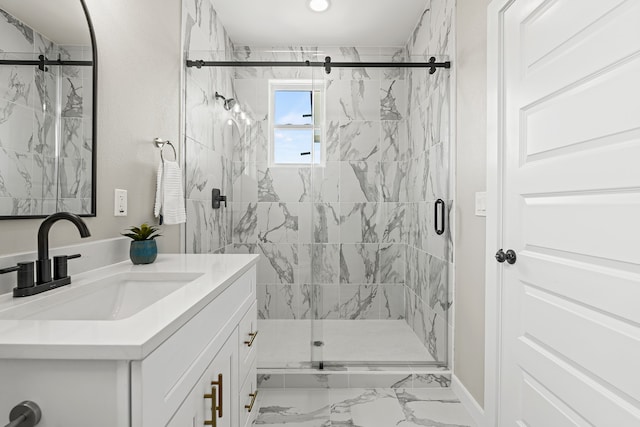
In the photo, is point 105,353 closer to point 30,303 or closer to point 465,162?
point 30,303

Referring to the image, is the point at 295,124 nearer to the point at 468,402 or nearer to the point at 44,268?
the point at 44,268

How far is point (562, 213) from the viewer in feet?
3.90

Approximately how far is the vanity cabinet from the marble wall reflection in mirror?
549mm

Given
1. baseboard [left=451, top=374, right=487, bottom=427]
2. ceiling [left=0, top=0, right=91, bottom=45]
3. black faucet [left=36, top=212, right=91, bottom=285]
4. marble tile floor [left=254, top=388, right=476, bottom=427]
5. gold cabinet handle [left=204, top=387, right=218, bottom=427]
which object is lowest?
marble tile floor [left=254, top=388, right=476, bottom=427]

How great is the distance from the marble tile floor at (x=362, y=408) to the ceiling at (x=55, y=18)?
6.16 feet

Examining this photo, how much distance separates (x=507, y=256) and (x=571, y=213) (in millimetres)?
415

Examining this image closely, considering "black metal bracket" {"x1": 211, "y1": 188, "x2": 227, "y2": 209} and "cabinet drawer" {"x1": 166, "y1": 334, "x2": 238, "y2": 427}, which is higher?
"black metal bracket" {"x1": 211, "y1": 188, "x2": 227, "y2": 209}

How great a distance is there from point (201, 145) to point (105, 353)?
199 cm

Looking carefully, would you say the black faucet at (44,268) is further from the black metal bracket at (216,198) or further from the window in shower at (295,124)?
the window in shower at (295,124)

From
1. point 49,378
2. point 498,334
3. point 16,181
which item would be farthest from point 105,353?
point 498,334

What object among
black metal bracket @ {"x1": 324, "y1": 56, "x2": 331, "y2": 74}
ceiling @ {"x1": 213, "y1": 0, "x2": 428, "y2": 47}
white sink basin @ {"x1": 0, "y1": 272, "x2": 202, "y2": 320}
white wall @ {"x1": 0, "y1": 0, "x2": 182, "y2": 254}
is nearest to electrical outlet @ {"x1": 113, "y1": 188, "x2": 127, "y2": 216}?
white wall @ {"x1": 0, "y1": 0, "x2": 182, "y2": 254}

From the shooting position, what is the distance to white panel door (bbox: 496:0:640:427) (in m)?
0.94

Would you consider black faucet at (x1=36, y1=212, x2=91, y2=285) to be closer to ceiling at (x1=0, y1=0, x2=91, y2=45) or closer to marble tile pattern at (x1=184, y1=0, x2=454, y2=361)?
ceiling at (x1=0, y1=0, x2=91, y2=45)

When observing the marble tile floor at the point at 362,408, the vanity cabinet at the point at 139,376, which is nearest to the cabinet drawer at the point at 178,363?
the vanity cabinet at the point at 139,376
